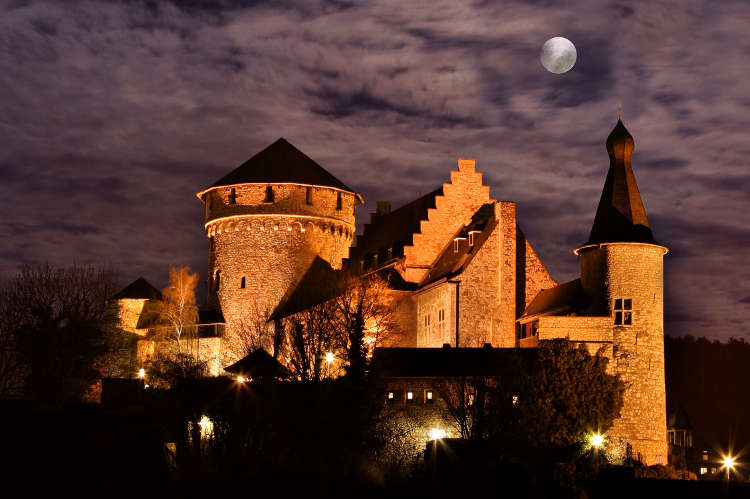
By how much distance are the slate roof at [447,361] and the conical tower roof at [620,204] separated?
20.1 ft

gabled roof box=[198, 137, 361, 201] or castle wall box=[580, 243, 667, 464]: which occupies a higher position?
gabled roof box=[198, 137, 361, 201]

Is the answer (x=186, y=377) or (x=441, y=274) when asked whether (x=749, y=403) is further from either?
(x=186, y=377)

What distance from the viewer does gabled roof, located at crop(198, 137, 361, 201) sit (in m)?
75.7

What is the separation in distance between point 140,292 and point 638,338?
124 ft

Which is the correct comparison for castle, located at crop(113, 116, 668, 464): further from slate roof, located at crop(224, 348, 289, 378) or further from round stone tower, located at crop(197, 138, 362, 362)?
slate roof, located at crop(224, 348, 289, 378)

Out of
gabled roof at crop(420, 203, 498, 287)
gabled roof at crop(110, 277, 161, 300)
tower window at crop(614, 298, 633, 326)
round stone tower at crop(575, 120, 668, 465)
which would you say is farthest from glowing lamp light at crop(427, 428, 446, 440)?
gabled roof at crop(110, 277, 161, 300)

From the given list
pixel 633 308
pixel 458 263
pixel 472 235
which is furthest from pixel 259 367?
pixel 633 308

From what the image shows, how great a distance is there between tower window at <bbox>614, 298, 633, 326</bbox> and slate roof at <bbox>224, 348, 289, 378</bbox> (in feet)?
51.2

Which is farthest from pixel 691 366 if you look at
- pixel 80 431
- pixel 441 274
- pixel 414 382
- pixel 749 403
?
pixel 80 431

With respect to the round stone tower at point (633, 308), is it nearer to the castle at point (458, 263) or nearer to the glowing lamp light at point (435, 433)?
the castle at point (458, 263)

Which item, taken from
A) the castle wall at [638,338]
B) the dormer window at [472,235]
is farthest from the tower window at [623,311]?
the dormer window at [472,235]

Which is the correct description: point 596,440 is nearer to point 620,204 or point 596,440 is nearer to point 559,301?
point 559,301

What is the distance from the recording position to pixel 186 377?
2276 inches

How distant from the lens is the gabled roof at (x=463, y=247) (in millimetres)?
60000
